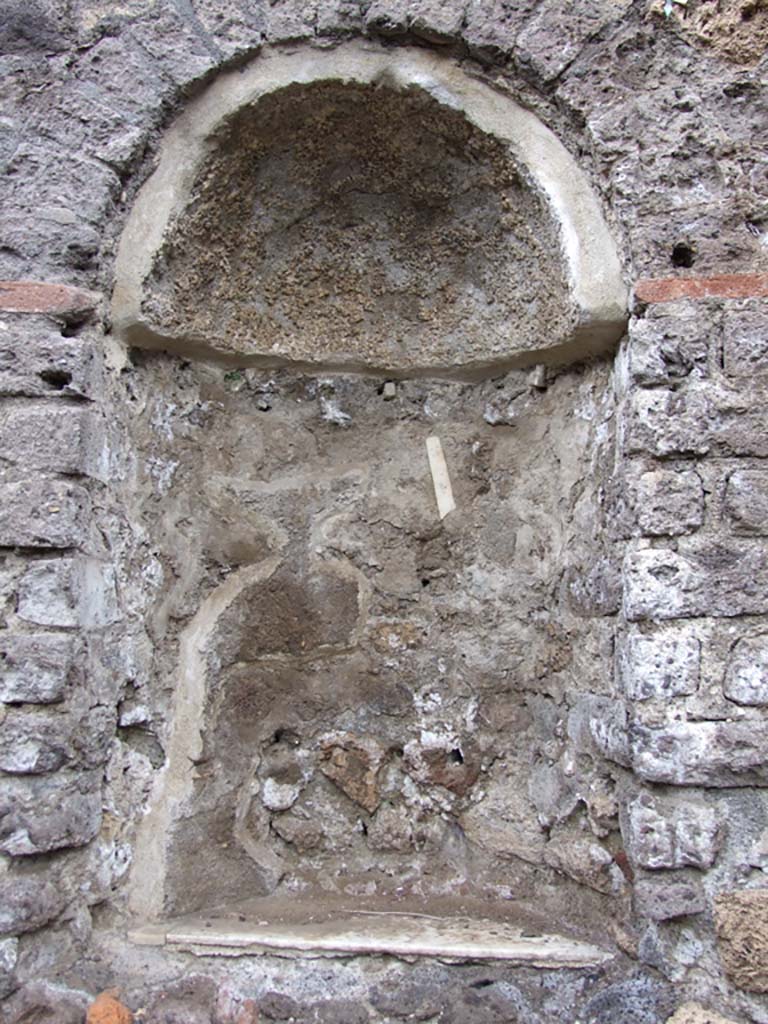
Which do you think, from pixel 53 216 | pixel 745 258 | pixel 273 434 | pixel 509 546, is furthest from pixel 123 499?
pixel 745 258

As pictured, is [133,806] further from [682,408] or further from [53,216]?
[682,408]

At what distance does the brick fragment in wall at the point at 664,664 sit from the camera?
1.91 m

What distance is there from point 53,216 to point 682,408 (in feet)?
5.36

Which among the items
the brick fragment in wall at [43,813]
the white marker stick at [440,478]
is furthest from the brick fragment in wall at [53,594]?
the white marker stick at [440,478]

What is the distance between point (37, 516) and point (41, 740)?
0.53 meters

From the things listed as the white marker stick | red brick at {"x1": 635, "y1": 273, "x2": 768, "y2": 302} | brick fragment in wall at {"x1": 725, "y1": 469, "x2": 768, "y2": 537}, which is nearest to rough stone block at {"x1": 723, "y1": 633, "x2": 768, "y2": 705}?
brick fragment in wall at {"x1": 725, "y1": 469, "x2": 768, "y2": 537}

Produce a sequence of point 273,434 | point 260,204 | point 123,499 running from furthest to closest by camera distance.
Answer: point 273,434
point 260,204
point 123,499

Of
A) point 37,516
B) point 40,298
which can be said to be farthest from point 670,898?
point 40,298

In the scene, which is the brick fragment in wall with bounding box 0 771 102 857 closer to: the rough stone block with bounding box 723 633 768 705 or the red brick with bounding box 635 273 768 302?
the rough stone block with bounding box 723 633 768 705

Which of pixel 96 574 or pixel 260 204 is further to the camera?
pixel 260 204

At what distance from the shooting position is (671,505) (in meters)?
1.97

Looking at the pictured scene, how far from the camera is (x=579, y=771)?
225 cm

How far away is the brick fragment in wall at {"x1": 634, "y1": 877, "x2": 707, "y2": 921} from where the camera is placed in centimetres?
186

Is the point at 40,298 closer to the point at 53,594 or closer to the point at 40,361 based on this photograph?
the point at 40,361
